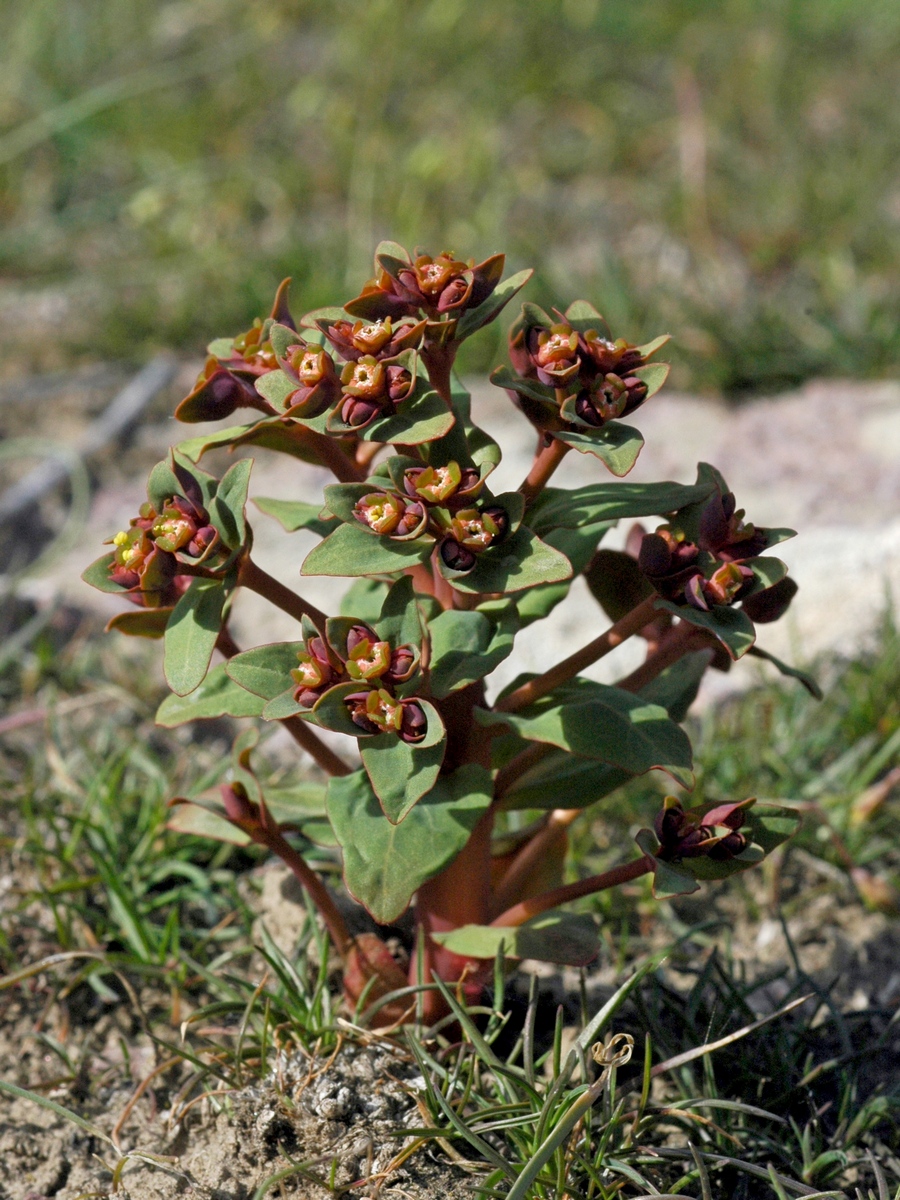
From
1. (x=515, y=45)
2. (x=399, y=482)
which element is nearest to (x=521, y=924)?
(x=399, y=482)

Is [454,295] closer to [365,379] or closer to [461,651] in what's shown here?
[365,379]

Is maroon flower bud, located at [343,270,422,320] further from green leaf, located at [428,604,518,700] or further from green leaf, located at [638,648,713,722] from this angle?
green leaf, located at [638,648,713,722]

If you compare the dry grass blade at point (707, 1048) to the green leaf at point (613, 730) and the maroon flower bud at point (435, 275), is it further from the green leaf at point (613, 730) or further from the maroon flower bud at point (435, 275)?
the maroon flower bud at point (435, 275)

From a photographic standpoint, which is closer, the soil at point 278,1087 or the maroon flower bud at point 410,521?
the maroon flower bud at point 410,521

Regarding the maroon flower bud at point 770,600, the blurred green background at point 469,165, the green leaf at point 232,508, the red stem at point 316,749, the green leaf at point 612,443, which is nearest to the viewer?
the green leaf at point 612,443

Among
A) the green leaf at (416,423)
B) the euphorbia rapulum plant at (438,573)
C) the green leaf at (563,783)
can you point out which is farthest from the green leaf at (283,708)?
the green leaf at (563,783)

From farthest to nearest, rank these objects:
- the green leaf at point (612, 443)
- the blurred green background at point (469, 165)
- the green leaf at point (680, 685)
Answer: the blurred green background at point (469, 165) → the green leaf at point (680, 685) → the green leaf at point (612, 443)

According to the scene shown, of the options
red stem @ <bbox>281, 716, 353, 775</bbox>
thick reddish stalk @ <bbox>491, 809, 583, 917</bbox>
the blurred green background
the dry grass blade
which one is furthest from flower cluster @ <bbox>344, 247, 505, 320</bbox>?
the blurred green background
